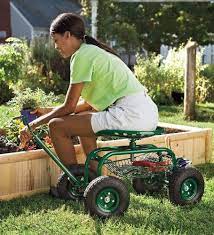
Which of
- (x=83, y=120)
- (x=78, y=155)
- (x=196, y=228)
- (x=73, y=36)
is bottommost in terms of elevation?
(x=196, y=228)

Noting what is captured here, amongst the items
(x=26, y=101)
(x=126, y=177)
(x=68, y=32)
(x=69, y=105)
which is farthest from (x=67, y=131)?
(x=26, y=101)

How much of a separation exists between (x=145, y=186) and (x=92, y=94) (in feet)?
3.28

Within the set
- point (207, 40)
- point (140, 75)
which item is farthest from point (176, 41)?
point (140, 75)

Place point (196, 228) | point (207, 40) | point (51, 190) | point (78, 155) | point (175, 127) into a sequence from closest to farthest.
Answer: point (196, 228), point (51, 190), point (78, 155), point (175, 127), point (207, 40)

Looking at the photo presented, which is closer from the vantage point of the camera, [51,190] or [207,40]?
[51,190]

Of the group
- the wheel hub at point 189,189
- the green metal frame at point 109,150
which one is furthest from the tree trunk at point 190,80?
the green metal frame at point 109,150

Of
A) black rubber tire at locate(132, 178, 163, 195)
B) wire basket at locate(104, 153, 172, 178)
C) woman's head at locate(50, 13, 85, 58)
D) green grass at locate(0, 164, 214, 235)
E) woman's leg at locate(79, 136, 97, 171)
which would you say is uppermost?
woman's head at locate(50, 13, 85, 58)

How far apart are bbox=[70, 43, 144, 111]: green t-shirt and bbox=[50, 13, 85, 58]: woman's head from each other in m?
0.06

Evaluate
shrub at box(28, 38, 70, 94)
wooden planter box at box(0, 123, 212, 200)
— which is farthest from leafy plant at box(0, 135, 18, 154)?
shrub at box(28, 38, 70, 94)

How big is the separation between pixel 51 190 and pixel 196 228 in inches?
54.4

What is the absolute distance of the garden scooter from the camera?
442 cm

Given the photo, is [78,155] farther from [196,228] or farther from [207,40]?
[207,40]

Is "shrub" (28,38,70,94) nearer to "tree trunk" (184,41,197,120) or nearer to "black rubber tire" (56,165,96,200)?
"tree trunk" (184,41,197,120)

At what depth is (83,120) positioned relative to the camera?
4.55m
